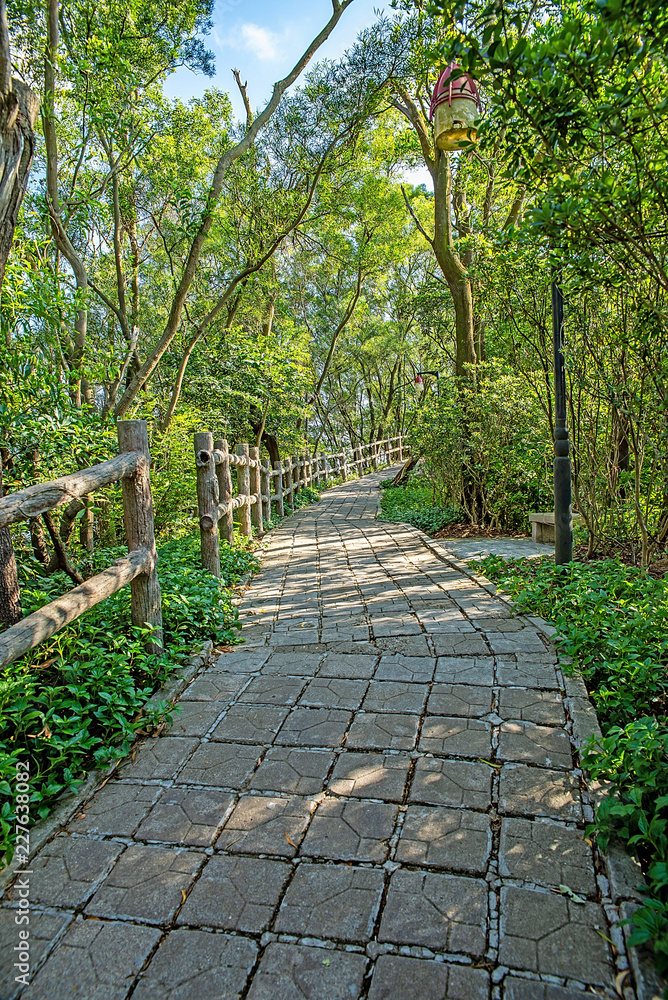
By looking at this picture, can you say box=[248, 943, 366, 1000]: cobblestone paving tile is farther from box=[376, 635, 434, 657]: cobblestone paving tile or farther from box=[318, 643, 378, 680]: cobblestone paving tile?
box=[376, 635, 434, 657]: cobblestone paving tile

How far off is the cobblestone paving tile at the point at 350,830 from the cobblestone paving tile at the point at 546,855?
391 millimetres

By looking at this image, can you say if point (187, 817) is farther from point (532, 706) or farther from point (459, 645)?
point (459, 645)

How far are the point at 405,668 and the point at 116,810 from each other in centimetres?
166

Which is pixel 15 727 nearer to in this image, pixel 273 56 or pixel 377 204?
pixel 273 56

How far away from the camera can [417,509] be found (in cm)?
1016

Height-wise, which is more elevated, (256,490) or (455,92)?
(455,92)

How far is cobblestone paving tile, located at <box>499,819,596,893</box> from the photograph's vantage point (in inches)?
68.3

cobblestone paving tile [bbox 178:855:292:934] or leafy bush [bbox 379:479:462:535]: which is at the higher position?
leafy bush [bbox 379:479:462:535]

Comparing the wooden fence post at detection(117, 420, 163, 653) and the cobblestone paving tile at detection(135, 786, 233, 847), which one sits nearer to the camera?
the cobblestone paving tile at detection(135, 786, 233, 847)

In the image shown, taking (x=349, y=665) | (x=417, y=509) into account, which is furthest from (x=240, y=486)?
(x=349, y=665)

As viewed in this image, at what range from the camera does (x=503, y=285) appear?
5.59m

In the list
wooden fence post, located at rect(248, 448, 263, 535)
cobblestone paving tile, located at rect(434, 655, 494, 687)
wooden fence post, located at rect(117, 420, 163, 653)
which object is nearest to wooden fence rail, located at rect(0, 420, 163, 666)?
wooden fence post, located at rect(117, 420, 163, 653)

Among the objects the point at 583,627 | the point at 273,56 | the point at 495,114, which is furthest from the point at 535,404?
the point at 273,56

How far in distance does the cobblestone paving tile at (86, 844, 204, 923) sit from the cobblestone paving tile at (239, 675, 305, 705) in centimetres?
105
